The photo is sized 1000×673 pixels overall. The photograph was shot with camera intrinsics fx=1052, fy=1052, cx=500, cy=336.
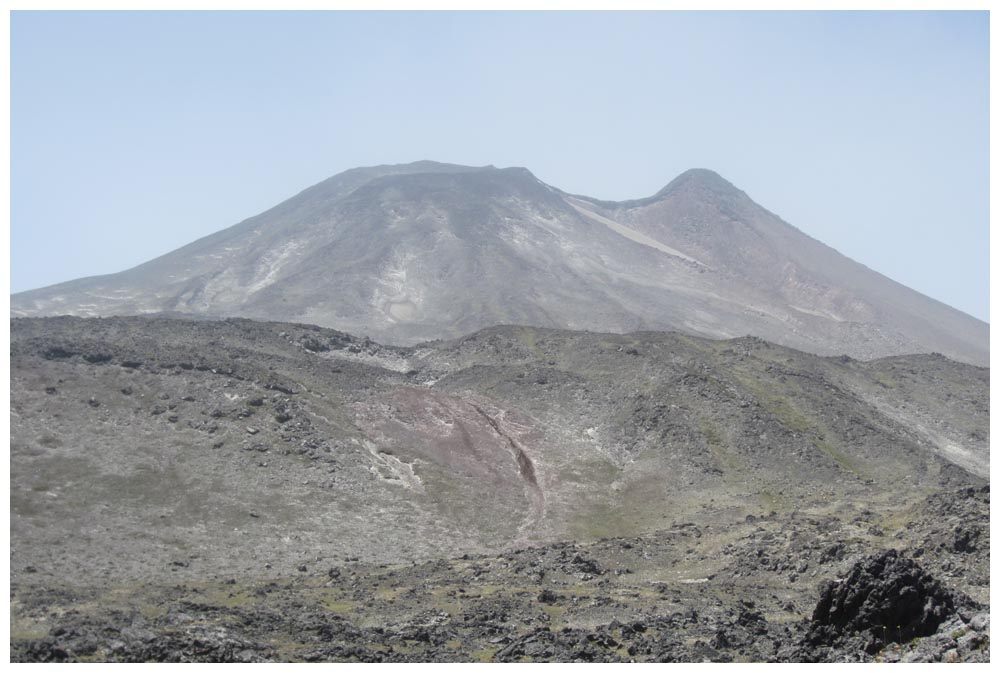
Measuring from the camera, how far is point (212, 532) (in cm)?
5247

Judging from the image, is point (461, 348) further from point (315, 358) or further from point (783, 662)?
point (783, 662)

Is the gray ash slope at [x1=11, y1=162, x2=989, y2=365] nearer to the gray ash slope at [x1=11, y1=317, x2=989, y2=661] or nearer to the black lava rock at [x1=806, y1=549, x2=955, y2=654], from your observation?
the gray ash slope at [x1=11, y1=317, x2=989, y2=661]

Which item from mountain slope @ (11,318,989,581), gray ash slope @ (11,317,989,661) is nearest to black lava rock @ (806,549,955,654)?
gray ash slope @ (11,317,989,661)

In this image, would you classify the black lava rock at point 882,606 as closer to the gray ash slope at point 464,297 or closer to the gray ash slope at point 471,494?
the gray ash slope at point 471,494

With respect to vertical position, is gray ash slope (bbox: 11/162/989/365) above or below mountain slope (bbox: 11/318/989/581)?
above

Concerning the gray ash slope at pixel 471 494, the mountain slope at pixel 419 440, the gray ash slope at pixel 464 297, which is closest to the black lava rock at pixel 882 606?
the gray ash slope at pixel 471 494

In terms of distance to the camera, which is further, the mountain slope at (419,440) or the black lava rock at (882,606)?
the mountain slope at (419,440)

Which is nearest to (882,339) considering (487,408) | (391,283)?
(391,283)

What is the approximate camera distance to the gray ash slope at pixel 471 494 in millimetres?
35875

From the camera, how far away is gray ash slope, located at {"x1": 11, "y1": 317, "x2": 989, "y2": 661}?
35.9 m

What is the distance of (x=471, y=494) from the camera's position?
2484 inches
